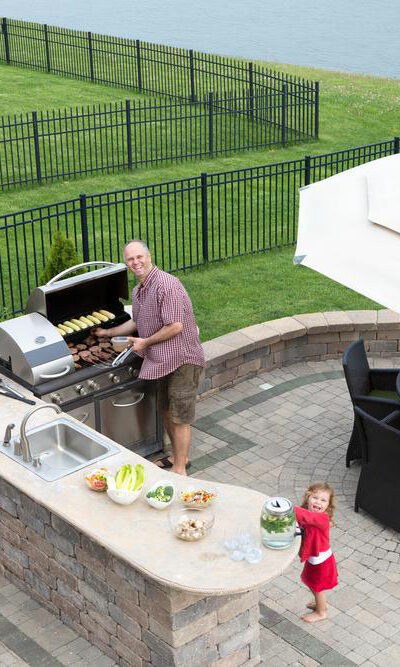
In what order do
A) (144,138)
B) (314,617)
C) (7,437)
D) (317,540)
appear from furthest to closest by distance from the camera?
(144,138) → (7,437) → (314,617) → (317,540)

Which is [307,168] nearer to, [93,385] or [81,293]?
[81,293]

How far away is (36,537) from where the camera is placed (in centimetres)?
661

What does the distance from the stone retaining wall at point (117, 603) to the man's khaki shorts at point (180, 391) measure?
6.39 feet

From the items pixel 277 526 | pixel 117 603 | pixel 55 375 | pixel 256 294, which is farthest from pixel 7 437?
pixel 256 294

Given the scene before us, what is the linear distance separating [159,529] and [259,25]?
3034 inches

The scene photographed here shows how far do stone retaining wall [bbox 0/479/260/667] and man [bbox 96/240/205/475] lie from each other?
1889 mm

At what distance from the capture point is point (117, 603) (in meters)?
6.05

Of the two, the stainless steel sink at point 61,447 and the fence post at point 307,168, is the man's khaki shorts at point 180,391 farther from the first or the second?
the fence post at point 307,168

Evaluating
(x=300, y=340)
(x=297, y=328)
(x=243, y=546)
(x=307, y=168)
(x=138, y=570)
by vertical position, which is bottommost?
(x=300, y=340)

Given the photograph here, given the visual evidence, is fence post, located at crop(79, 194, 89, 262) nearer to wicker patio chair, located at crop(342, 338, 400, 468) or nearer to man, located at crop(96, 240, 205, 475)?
man, located at crop(96, 240, 205, 475)

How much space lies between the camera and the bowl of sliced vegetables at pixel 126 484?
19.6ft

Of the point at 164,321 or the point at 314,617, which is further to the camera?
the point at 164,321

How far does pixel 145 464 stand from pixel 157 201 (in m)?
10.9

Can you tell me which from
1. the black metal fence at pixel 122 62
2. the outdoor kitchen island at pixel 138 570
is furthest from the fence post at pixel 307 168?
the black metal fence at pixel 122 62
